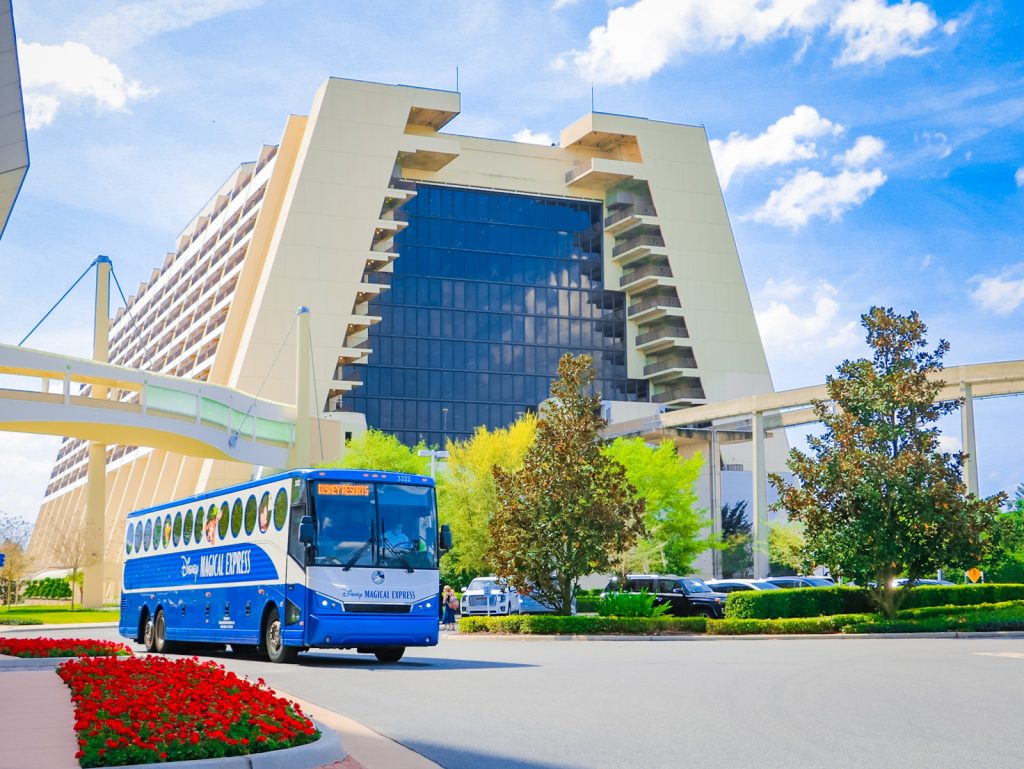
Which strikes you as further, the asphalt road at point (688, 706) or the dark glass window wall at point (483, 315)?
the dark glass window wall at point (483, 315)

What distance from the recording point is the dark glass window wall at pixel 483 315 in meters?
99.9

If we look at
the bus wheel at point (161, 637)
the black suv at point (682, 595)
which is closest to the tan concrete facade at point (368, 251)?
the black suv at point (682, 595)

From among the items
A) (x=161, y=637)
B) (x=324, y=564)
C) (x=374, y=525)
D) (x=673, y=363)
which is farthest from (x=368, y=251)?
(x=324, y=564)

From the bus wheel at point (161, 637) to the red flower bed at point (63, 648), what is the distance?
3.75 metres

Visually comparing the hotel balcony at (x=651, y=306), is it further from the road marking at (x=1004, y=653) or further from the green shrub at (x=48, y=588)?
the road marking at (x=1004, y=653)

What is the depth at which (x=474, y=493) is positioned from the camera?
57.2 metres

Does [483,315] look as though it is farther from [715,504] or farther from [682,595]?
[682,595]

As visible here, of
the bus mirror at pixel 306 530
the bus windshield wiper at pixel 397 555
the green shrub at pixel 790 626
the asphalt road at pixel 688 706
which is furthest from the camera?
the green shrub at pixel 790 626

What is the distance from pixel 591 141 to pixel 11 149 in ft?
321

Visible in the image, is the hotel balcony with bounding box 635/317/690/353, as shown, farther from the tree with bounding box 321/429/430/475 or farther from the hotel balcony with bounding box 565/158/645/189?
the tree with bounding box 321/429/430/475

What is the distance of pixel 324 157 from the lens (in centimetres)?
9150

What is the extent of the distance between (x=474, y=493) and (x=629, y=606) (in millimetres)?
23208

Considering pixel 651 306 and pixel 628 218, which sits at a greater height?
pixel 628 218

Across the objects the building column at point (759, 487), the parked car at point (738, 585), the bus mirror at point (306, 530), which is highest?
the building column at point (759, 487)
